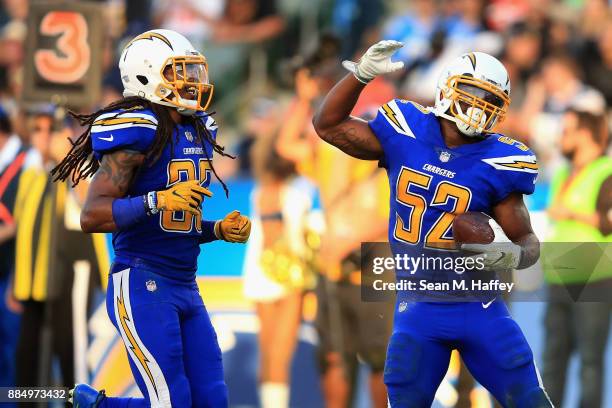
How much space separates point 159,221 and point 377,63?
3.37ft

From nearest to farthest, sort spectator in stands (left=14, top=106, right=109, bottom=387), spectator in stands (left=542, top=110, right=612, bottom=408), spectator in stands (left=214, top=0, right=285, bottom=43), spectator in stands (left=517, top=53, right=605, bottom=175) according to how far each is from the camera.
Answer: spectator in stands (left=542, top=110, right=612, bottom=408) → spectator in stands (left=14, top=106, right=109, bottom=387) → spectator in stands (left=517, top=53, right=605, bottom=175) → spectator in stands (left=214, top=0, right=285, bottom=43)

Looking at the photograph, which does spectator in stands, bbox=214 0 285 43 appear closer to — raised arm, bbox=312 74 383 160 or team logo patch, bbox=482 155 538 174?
raised arm, bbox=312 74 383 160

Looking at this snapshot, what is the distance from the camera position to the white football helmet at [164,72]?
464cm

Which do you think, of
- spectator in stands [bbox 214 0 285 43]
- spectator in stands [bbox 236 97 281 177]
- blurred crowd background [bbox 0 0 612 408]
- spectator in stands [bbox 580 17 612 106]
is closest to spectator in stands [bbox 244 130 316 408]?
blurred crowd background [bbox 0 0 612 408]

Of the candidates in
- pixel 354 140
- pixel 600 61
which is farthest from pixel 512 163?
pixel 600 61

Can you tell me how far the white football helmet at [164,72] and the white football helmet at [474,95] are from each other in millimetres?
925

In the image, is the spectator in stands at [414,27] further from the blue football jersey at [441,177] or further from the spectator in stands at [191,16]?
Answer: the blue football jersey at [441,177]

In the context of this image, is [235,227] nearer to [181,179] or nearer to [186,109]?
[181,179]

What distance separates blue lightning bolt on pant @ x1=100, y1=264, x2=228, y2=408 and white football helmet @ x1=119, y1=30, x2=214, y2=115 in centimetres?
66

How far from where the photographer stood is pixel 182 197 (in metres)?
4.38

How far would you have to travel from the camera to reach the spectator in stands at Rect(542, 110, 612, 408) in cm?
685

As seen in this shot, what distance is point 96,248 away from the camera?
7.40 m

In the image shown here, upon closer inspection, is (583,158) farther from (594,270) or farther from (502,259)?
(502,259)

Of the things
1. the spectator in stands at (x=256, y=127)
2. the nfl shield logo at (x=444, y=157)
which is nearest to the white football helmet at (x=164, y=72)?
the nfl shield logo at (x=444, y=157)
